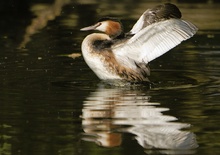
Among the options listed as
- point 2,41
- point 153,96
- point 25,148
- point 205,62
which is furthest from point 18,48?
point 25,148

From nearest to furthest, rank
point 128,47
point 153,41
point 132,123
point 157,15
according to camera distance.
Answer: point 132,123
point 153,41
point 128,47
point 157,15

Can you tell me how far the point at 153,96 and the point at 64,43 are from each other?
6096mm

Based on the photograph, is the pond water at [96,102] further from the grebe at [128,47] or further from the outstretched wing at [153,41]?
the outstretched wing at [153,41]

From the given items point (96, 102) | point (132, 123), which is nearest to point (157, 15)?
point (96, 102)

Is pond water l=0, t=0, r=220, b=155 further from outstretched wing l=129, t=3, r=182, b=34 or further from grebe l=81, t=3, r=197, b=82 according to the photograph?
outstretched wing l=129, t=3, r=182, b=34

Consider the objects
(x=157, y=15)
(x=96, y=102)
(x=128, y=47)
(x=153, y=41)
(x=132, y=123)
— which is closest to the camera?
(x=132, y=123)

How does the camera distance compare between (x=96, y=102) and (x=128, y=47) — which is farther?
(x=128, y=47)

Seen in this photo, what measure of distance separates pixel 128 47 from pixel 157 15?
3.79 ft

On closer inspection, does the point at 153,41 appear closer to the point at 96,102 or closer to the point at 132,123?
the point at 96,102

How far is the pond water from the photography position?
8.75 meters

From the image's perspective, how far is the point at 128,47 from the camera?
12531 millimetres

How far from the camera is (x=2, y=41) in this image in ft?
56.9

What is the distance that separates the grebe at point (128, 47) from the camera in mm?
12211

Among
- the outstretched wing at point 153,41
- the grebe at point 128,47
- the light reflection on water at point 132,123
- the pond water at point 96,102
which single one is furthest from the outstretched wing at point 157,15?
the light reflection on water at point 132,123
